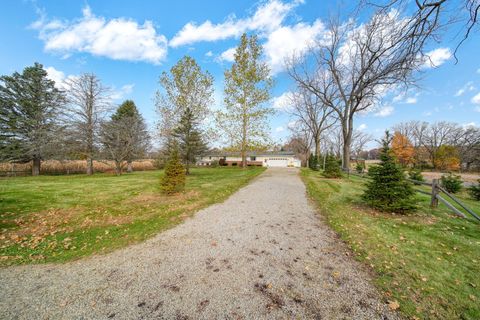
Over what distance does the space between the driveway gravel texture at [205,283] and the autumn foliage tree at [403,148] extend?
5142cm

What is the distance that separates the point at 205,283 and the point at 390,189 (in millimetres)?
6548

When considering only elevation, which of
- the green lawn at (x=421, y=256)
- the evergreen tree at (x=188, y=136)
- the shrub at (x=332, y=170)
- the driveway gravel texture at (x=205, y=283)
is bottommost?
the green lawn at (x=421, y=256)

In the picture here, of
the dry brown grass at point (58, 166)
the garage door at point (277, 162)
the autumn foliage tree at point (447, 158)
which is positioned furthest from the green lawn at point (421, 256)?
the autumn foliage tree at point (447, 158)

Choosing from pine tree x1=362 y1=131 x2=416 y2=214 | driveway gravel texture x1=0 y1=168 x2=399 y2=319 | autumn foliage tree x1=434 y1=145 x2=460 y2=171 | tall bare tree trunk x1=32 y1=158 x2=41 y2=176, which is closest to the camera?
driveway gravel texture x1=0 y1=168 x2=399 y2=319

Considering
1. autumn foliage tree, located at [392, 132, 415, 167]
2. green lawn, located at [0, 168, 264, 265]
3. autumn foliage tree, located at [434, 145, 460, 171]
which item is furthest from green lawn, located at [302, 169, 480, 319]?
autumn foliage tree, located at [434, 145, 460, 171]

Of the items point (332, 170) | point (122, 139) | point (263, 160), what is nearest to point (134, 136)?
point (122, 139)

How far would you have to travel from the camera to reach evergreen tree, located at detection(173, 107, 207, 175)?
16.4m

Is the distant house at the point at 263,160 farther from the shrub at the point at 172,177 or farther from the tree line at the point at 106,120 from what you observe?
the shrub at the point at 172,177

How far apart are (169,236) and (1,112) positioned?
25.8m

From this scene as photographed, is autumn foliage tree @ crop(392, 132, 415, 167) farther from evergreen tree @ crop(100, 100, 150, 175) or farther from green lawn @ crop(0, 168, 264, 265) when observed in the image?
evergreen tree @ crop(100, 100, 150, 175)

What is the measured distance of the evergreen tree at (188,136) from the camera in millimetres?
16438

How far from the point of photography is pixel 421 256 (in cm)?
340

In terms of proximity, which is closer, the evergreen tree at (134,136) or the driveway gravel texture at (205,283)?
the driveway gravel texture at (205,283)

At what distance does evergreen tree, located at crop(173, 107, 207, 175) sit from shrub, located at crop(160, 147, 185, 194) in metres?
8.25
